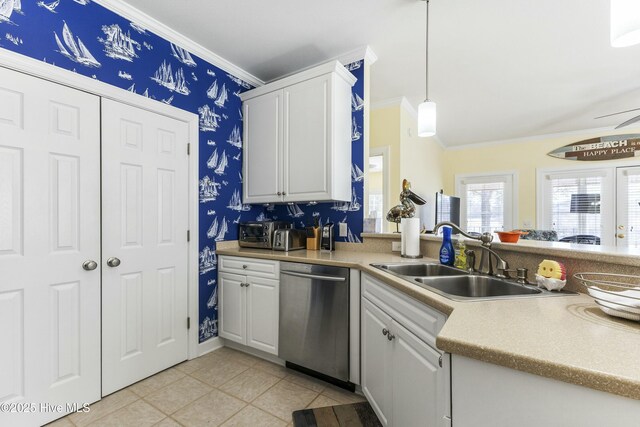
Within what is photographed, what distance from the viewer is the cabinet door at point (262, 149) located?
8.84 ft

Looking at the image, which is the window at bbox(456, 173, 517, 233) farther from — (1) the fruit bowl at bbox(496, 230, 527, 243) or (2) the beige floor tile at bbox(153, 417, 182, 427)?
(2) the beige floor tile at bbox(153, 417, 182, 427)

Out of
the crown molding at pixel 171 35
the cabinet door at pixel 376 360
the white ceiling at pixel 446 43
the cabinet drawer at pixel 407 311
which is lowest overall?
the cabinet door at pixel 376 360

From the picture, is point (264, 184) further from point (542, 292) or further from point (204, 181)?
point (542, 292)

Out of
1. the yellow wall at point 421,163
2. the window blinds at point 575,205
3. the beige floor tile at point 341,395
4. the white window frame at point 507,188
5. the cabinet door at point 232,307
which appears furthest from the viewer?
the white window frame at point 507,188

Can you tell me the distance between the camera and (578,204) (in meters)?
4.93

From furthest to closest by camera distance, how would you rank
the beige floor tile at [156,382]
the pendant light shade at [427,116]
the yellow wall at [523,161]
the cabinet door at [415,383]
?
the yellow wall at [523,161] < the pendant light shade at [427,116] < the beige floor tile at [156,382] < the cabinet door at [415,383]

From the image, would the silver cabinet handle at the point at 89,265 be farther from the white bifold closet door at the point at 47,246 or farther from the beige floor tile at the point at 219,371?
the beige floor tile at the point at 219,371

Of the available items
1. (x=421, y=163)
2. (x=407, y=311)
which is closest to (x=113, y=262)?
(x=407, y=311)

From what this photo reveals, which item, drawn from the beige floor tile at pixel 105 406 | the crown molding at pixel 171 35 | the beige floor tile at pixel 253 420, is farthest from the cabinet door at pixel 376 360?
the crown molding at pixel 171 35

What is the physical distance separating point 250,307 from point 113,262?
103 centimetres

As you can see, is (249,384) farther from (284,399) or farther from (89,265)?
(89,265)

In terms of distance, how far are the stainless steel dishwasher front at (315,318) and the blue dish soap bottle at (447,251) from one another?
0.62 metres

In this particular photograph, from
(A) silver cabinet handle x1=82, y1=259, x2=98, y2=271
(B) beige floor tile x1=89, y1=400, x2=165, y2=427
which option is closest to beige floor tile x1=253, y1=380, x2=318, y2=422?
(B) beige floor tile x1=89, y1=400, x2=165, y2=427

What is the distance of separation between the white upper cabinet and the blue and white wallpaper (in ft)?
0.43
